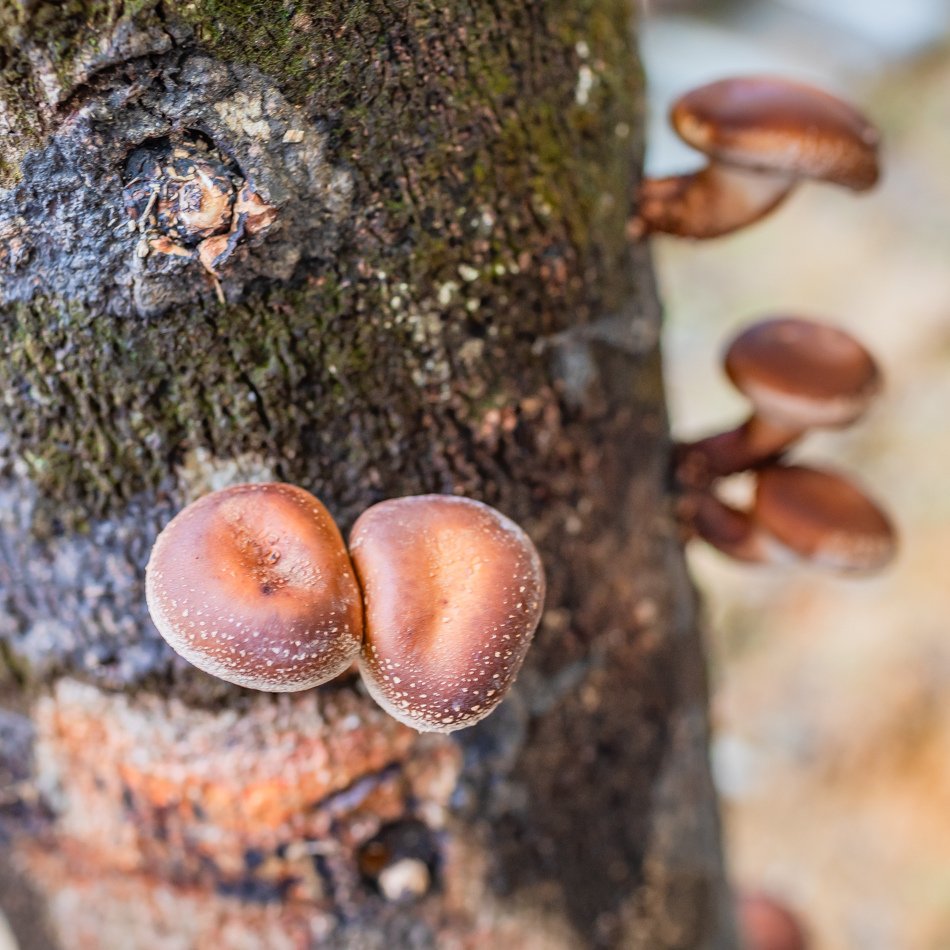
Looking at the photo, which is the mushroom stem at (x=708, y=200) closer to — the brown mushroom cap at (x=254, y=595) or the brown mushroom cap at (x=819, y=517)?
the brown mushroom cap at (x=819, y=517)

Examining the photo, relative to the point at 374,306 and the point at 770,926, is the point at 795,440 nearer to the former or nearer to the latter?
the point at 374,306

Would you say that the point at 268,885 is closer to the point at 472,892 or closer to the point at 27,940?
the point at 472,892

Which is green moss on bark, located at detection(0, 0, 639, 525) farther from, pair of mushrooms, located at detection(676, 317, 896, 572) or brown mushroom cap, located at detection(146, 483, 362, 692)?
pair of mushrooms, located at detection(676, 317, 896, 572)

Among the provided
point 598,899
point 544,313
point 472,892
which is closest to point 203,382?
point 544,313

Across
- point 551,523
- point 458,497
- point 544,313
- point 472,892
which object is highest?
point 544,313

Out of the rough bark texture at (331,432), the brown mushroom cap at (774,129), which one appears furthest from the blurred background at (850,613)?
the rough bark texture at (331,432)

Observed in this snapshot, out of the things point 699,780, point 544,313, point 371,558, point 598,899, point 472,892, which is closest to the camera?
point 371,558
